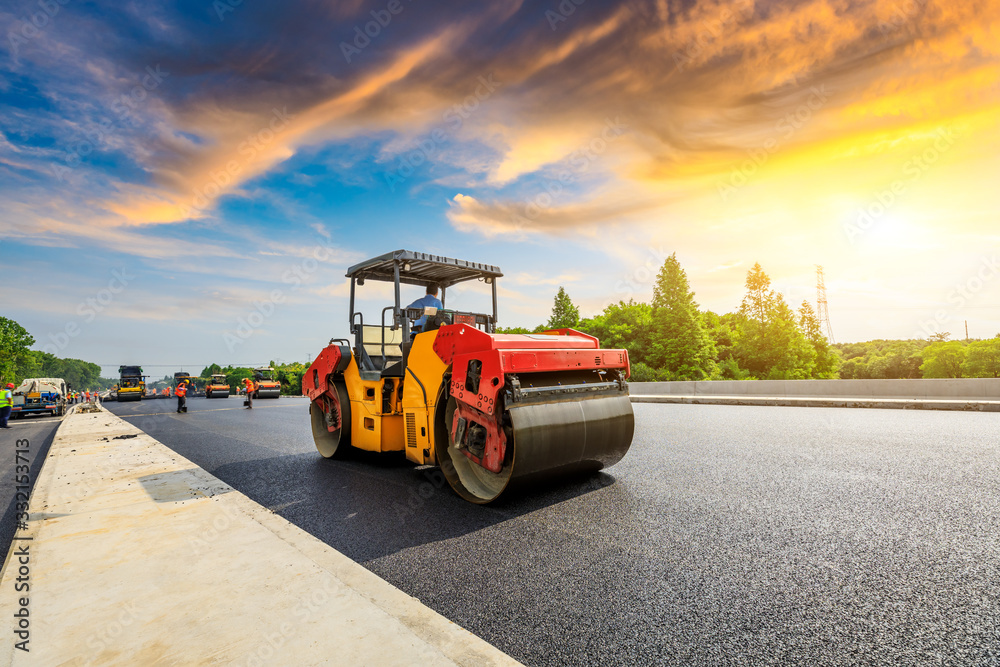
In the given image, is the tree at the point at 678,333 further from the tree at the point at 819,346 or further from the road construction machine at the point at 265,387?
the road construction machine at the point at 265,387

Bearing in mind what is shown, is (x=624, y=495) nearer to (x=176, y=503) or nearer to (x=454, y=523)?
(x=454, y=523)

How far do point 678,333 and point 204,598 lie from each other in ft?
152

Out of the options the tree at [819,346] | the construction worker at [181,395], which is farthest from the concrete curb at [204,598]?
the tree at [819,346]

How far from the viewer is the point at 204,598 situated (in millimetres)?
2721

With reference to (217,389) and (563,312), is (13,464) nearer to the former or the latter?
(217,389)

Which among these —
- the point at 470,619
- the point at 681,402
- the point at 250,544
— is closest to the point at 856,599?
the point at 470,619

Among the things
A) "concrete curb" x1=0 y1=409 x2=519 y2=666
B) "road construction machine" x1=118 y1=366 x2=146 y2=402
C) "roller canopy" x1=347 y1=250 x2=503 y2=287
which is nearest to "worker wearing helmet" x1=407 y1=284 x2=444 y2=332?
"roller canopy" x1=347 y1=250 x2=503 y2=287

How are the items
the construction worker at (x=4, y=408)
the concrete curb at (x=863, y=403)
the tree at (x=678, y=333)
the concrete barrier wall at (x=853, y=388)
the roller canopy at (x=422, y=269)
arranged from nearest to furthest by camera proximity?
the roller canopy at (x=422, y=269)
the concrete curb at (x=863, y=403)
the concrete barrier wall at (x=853, y=388)
the construction worker at (x=4, y=408)
the tree at (x=678, y=333)

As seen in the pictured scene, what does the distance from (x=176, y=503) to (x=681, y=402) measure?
1426cm

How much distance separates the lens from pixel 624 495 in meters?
4.76

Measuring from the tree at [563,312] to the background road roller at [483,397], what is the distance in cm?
5816

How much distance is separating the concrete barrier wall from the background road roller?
40.6 feet

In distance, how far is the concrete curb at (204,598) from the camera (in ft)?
7.25

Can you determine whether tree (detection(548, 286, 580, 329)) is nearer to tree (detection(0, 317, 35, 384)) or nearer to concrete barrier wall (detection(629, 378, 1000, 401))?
concrete barrier wall (detection(629, 378, 1000, 401))
